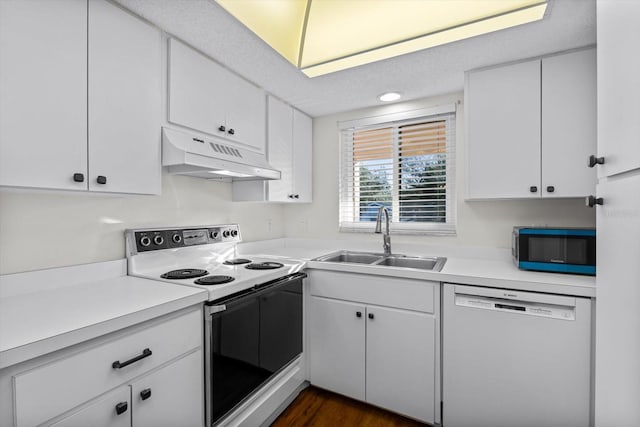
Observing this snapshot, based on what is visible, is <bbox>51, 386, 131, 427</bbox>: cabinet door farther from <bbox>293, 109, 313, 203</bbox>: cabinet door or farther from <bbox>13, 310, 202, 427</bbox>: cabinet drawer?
<bbox>293, 109, 313, 203</bbox>: cabinet door

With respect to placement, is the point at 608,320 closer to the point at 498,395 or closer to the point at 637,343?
the point at 637,343

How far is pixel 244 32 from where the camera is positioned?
5.22 ft

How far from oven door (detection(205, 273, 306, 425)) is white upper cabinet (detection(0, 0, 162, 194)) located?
74 cm

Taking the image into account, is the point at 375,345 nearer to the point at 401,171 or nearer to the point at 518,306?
the point at 518,306

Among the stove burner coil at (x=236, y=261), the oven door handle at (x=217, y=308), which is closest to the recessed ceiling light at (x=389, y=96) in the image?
the stove burner coil at (x=236, y=261)

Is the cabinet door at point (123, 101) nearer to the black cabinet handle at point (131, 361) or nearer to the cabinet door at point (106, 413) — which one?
the black cabinet handle at point (131, 361)

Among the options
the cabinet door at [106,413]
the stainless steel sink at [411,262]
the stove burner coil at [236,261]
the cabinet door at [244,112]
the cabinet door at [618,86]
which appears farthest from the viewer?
the stainless steel sink at [411,262]

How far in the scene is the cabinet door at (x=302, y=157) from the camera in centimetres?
267

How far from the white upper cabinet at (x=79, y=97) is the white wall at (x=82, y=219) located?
24 cm

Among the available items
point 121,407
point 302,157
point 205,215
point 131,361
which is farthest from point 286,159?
point 121,407

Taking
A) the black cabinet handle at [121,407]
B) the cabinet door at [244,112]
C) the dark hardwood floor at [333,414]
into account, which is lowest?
the dark hardwood floor at [333,414]

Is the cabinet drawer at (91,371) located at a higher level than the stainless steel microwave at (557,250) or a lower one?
lower

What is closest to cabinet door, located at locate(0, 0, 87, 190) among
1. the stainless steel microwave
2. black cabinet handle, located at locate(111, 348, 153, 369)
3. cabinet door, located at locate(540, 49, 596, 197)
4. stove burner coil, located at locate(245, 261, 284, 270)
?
black cabinet handle, located at locate(111, 348, 153, 369)

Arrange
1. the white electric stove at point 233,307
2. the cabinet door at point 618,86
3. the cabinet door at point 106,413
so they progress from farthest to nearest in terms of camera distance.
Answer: the white electric stove at point 233,307 < the cabinet door at point 106,413 < the cabinet door at point 618,86
